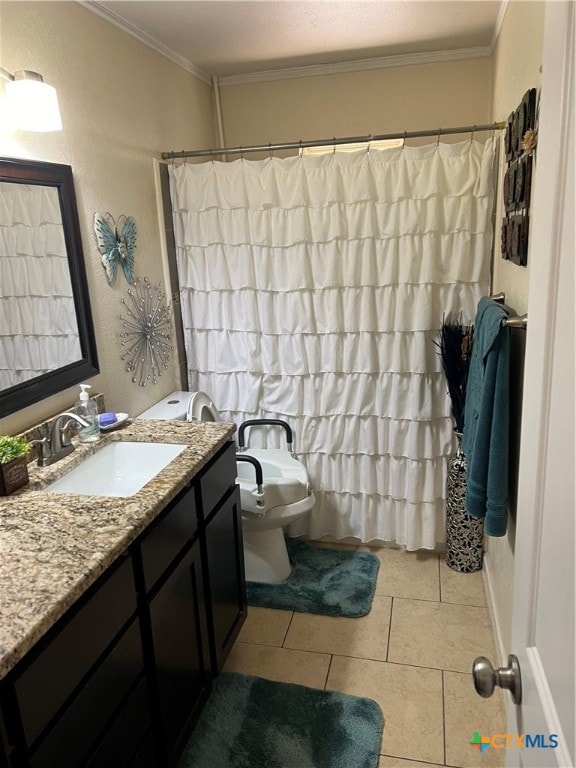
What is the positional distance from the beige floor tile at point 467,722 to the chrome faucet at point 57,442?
5.05ft

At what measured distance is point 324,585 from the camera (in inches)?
101

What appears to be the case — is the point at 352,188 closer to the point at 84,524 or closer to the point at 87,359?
the point at 87,359

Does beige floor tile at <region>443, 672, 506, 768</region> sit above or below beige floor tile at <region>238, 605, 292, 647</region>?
below

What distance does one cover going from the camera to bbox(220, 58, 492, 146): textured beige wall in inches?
110

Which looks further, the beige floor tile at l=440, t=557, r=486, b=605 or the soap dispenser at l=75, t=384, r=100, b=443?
the beige floor tile at l=440, t=557, r=486, b=605

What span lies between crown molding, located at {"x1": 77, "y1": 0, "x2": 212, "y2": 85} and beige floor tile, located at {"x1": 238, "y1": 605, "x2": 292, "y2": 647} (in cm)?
244

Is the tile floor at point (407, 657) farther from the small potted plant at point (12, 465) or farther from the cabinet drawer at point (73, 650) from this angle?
the small potted plant at point (12, 465)

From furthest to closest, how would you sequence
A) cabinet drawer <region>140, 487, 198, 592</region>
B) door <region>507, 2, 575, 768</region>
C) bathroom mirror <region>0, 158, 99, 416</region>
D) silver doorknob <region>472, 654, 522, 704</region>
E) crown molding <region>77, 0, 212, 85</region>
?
crown molding <region>77, 0, 212, 85</region>
bathroom mirror <region>0, 158, 99, 416</region>
cabinet drawer <region>140, 487, 198, 592</region>
silver doorknob <region>472, 654, 522, 704</region>
door <region>507, 2, 575, 768</region>

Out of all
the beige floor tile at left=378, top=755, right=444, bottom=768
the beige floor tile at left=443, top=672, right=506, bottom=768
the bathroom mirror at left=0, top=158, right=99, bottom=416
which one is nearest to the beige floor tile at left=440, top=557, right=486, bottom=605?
the beige floor tile at left=443, top=672, right=506, bottom=768

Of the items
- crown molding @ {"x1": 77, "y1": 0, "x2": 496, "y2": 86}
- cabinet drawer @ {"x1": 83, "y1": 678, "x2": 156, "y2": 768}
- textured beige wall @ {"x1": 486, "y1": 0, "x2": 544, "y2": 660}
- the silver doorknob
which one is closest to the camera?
the silver doorknob

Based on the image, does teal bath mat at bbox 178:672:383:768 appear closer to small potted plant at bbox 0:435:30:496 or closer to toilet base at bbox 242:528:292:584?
toilet base at bbox 242:528:292:584

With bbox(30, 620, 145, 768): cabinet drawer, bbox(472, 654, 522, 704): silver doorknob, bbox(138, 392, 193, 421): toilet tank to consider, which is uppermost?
bbox(138, 392, 193, 421): toilet tank

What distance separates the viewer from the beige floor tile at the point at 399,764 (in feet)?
5.59

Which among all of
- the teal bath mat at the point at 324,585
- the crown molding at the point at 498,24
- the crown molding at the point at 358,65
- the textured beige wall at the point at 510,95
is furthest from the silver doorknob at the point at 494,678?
the crown molding at the point at 358,65
